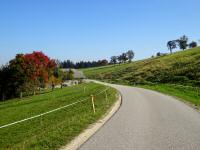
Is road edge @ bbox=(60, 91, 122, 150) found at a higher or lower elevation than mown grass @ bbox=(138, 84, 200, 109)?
higher

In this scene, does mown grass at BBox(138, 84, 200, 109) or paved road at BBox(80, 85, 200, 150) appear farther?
mown grass at BBox(138, 84, 200, 109)

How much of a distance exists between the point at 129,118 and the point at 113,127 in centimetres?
321

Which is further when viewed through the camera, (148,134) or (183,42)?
(183,42)

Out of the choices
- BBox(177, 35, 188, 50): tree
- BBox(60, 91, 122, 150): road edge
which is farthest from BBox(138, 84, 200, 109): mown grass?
BBox(177, 35, 188, 50): tree

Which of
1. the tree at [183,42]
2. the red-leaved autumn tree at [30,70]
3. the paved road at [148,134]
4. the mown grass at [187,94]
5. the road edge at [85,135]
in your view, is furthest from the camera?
the tree at [183,42]

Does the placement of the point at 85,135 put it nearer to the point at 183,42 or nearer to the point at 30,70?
the point at 30,70

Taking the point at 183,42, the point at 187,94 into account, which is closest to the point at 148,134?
the point at 187,94

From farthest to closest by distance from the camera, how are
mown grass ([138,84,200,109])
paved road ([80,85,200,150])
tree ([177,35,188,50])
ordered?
tree ([177,35,188,50])
mown grass ([138,84,200,109])
paved road ([80,85,200,150])

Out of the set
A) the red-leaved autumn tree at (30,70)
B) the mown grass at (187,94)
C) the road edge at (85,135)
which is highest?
the red-leaved autumn tree at (30,70)

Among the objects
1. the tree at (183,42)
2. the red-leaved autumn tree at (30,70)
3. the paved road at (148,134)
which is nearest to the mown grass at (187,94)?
the paved road at (148,134)

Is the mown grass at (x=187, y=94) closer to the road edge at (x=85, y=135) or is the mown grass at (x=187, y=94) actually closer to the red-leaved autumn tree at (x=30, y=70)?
the road edge at (x=85, y=135)

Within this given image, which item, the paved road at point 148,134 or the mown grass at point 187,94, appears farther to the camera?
the mown grass at point 187,94

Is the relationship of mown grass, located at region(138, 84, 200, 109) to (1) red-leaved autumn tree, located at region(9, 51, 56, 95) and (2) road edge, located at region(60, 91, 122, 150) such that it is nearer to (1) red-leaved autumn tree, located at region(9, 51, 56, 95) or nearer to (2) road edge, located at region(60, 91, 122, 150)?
(2) road edge, located at region(60, 91, 122, 150)

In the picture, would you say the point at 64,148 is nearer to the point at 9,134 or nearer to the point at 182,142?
the point at 182,142
